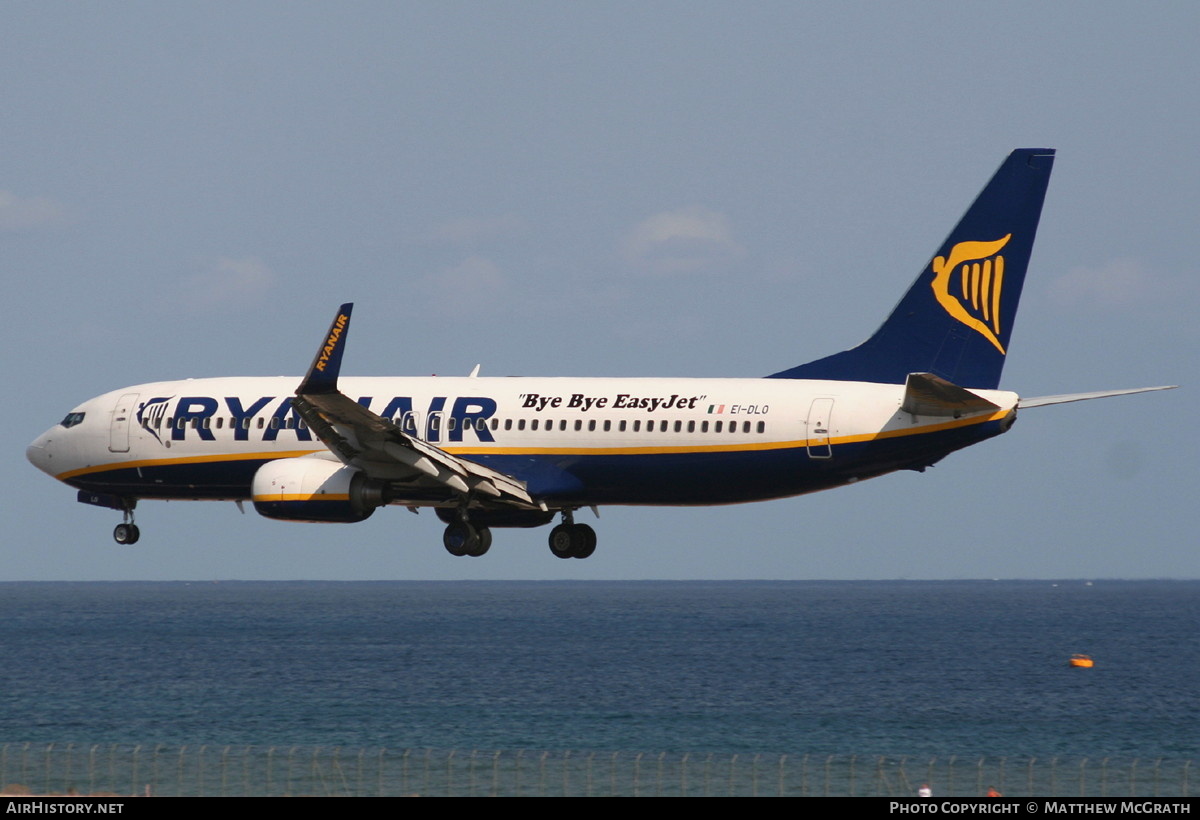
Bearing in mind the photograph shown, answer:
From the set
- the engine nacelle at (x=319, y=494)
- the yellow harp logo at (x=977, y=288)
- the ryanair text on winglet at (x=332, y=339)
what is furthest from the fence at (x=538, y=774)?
the ryanair text on winglet at (x=332, y=339)

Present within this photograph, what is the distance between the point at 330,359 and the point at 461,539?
9.25m

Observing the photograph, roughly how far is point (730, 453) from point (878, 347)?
6134mm

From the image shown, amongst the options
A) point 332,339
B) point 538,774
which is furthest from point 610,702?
point 332,339

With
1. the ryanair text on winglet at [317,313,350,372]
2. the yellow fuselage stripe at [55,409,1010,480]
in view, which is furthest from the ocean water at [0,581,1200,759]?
the ryanair text on winglet at [317,313,350,372]

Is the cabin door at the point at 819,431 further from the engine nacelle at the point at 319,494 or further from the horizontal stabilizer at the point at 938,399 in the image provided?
the engine nacelle at the point at 319,494

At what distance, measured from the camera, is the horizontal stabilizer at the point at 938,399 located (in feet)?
160

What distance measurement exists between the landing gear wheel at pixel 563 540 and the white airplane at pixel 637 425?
0.07m

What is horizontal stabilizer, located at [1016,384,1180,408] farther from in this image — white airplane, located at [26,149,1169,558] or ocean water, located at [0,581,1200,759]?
ocean water, located at [0,581,1200,759]

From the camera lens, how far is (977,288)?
5344cm

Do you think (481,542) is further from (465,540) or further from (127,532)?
(127,532)

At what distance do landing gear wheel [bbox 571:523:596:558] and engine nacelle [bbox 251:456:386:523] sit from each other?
24.8ft
